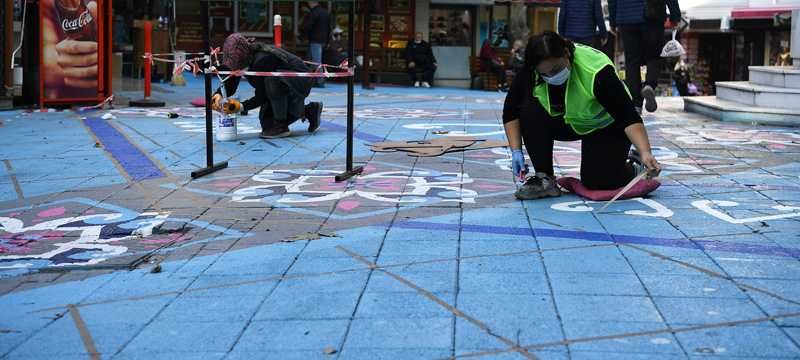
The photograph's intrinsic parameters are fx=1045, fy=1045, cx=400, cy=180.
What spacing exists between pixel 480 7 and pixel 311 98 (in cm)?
988

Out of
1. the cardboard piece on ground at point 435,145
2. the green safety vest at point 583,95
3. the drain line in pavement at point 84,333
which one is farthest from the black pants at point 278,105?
the drain line in pavement at point 84,333

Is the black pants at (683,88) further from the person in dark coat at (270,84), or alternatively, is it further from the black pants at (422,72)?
the person in dark coat at (270,84)

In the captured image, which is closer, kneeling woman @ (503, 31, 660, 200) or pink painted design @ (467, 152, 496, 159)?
kneeling woman @ (503, 31, 660, 200)

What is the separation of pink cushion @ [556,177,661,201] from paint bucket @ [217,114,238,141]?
13.4 ft

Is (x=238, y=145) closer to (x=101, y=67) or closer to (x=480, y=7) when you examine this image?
(x=101, y=67)

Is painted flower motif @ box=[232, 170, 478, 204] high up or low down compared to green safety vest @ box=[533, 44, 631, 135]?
down

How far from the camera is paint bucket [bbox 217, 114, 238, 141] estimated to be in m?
9.78

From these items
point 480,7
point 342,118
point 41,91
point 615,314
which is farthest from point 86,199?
point 480,7

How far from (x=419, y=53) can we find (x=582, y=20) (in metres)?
→ 10.5

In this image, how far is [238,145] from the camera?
955 cm

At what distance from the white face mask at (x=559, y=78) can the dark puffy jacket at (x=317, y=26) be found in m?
12.5

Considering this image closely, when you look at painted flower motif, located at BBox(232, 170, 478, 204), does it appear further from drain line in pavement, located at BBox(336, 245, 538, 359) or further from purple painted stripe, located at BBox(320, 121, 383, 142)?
purple painted stripe, located at BBox(320, 121, 383, 142)

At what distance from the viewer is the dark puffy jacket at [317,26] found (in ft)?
59.6

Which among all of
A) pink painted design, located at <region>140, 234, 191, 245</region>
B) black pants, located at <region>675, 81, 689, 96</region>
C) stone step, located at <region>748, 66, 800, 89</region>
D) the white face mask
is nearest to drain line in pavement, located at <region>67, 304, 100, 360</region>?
pink painted design, located at <region>140, 234, 191, 245</region>
